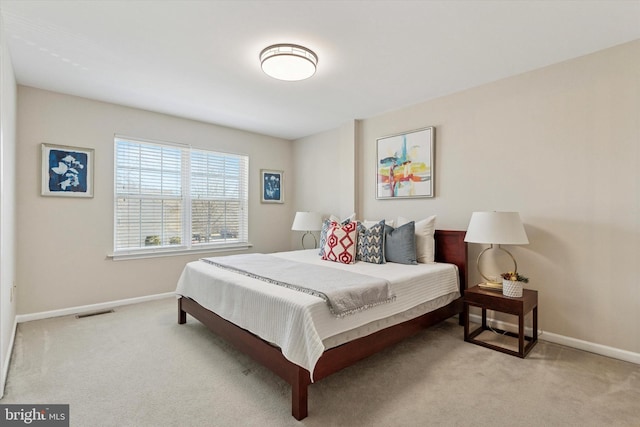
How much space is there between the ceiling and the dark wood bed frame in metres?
1.69

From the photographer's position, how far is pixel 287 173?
18.3ft

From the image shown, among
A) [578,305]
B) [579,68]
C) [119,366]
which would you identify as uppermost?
[579,68]

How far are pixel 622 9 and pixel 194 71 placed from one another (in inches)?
130

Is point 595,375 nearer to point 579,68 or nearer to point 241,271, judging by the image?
point 579,68

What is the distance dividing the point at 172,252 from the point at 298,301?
3.04 m

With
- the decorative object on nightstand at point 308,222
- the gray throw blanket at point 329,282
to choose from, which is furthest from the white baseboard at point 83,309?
the decorative object on nightstand at point 308,222

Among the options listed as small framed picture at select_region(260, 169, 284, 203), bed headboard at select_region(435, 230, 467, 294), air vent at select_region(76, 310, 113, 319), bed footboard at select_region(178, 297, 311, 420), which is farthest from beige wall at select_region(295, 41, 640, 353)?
air vent at select_region(76, 310, 113, 319)

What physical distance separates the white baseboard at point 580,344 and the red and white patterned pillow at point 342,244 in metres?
1.58

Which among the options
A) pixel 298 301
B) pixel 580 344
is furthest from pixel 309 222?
pixel 580 344

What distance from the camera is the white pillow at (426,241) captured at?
3172 millimetres

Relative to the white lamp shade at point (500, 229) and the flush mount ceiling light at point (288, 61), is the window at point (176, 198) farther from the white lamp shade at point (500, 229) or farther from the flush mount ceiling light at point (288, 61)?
the white lamp shade at point (500, 229)

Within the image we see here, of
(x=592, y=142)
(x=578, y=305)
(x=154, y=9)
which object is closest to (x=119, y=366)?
(x=154, y=9)

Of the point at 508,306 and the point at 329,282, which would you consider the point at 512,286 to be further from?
the point at 329,282

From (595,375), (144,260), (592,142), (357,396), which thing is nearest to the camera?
(357,396)
